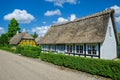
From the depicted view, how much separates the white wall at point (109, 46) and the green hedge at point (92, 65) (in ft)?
19.2

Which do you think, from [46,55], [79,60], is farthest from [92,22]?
[79,60]

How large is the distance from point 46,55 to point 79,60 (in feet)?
28.2

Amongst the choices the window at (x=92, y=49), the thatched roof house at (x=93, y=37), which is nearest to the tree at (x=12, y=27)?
the thatched roof house at (x=93, y=37)

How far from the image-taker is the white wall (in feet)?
72.9

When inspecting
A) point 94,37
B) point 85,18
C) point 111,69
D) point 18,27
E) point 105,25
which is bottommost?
point 111,69

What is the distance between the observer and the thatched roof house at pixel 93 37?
22092 mm

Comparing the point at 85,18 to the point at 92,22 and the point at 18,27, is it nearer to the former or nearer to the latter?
the point at 92,22

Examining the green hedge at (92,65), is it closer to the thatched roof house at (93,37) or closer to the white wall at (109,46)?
the thatched roof house at (93,37)

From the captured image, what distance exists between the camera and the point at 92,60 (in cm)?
1468

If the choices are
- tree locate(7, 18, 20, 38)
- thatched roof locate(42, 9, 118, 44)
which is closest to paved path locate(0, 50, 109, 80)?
thatched roof locate(42, 9, 118, 44)

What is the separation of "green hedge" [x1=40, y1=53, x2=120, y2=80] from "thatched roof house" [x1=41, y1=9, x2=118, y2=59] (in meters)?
5.34

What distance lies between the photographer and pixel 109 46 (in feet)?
78.2

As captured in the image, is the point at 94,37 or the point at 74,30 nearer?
the point at 94,37

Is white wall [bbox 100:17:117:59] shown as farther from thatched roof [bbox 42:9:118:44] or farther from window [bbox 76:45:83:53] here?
window [bbox 76:45:83:53]
